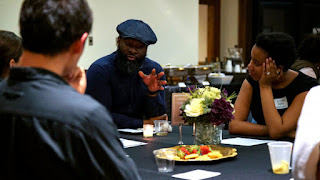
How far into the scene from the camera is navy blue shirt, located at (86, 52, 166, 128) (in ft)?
11.5

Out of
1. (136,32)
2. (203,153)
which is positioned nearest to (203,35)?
(136,32)

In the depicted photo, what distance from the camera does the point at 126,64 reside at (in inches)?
138

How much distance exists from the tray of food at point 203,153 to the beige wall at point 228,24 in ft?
30.2

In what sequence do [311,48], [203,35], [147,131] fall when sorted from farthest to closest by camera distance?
1. [203,35]
2. [311,48]
3. [147,131]

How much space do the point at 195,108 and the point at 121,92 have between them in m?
1.06

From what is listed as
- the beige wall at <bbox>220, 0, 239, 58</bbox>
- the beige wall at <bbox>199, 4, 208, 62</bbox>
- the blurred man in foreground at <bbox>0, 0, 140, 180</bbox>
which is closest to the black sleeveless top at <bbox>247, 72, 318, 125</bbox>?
the blurred man in foreground at <bbox>0, 0, 140, 180</bbox>

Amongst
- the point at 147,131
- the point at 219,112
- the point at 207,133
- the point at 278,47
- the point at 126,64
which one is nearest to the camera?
the point at 219,112

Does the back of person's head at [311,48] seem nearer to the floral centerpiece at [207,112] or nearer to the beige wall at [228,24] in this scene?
the floral centerpiece at [207,112]

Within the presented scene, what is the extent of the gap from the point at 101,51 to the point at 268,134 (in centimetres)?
508

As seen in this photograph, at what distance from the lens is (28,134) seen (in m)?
1.01

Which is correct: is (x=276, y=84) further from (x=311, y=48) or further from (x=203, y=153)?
(x=311, y=48)

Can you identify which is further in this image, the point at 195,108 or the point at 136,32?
the point at 136,32

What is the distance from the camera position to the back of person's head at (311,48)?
4.41 metres

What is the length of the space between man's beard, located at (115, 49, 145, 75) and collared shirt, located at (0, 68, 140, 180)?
2.45 metres
